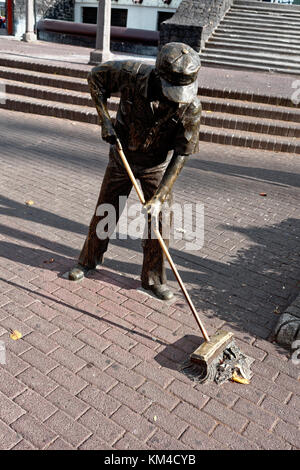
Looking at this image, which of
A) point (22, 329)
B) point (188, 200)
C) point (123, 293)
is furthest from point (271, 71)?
point (22, 329)

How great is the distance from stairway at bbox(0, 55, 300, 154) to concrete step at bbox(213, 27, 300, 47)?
200 inches

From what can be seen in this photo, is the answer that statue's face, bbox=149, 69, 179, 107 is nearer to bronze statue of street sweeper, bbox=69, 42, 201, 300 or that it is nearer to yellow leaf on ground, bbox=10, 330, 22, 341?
bronze statue of street sweeper, bbox=69, 42, 201, 300

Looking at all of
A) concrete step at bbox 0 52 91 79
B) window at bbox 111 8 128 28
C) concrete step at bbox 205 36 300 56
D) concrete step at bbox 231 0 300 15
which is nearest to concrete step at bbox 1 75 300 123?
concrete step at bbox 0 52 91 79

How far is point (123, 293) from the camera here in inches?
164

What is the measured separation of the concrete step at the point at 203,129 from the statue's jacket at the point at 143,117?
577 cm

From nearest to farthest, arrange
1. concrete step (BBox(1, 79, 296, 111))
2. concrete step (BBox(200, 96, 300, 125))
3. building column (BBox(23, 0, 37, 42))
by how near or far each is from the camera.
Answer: concrete step (BBox(200, 96, 300, 125)) < concrete step (BBox(1, 79, 296, 111)) < building column (BBox(23, 0, 37, 42))

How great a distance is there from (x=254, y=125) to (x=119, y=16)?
1538 centimetres

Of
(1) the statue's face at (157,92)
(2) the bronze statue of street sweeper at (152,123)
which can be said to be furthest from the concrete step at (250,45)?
(1) the statue's face at (157,92)

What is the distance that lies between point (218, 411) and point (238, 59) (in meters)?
13.0

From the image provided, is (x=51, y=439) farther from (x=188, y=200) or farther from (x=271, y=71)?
(x=271, y=71)

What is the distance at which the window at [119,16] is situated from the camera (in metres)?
21.9

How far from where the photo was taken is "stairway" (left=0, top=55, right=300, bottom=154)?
9289 mm

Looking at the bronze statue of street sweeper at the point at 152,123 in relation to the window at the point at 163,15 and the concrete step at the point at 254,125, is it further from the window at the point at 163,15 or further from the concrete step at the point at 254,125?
the window at the point at 163,15

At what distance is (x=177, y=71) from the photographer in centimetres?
296
